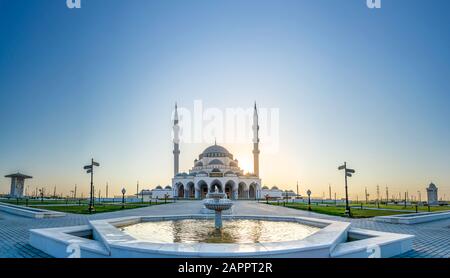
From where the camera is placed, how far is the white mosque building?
6306cm

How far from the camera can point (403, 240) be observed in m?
6.76

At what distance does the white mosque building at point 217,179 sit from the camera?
207 ft

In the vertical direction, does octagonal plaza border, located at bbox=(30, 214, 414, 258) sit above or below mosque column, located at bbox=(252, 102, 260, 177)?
below

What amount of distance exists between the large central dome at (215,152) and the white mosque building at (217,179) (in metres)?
0.25

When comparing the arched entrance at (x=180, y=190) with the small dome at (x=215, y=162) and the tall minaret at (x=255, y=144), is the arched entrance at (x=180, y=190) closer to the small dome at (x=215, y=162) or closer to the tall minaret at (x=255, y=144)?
the small dome at (x=215, y=162)

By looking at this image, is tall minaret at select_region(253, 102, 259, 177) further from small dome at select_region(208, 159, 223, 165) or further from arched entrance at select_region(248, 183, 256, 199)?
small dome at select_region(208, 159, 223, 165)

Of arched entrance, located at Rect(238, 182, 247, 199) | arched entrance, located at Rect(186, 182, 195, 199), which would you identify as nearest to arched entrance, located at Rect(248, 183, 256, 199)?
arched entrance, located at Rect(238, 182, 247, 199)

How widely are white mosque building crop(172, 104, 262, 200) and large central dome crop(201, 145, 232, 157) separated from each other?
0.25 m

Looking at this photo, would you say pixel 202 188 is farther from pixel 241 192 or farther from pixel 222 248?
pixel 222 248
